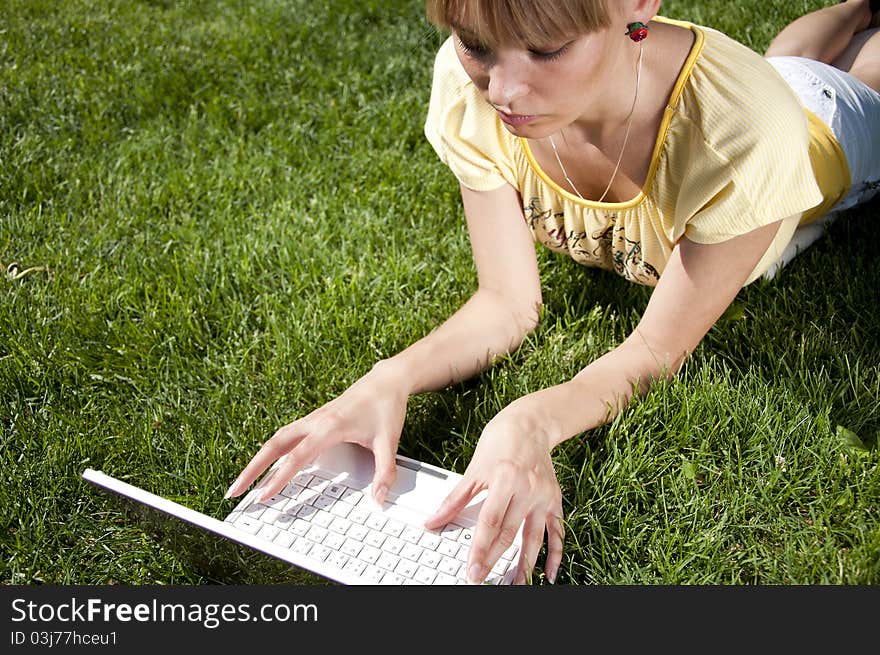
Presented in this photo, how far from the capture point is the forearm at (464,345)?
2.10 metres

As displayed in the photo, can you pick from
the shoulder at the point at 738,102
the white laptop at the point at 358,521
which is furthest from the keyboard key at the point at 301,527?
the shoulder at the point at 738,102

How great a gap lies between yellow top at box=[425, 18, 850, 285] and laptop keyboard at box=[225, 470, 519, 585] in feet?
2.62

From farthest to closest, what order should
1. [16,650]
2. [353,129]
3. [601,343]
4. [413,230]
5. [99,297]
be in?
[353,129] → [413,230] → [99,297] → [601,343] → [16,650]

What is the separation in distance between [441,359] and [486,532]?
2.10ft

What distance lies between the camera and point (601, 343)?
242 centimetres

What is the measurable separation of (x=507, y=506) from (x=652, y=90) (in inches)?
35.1

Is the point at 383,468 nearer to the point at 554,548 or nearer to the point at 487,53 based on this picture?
the point at 554,548

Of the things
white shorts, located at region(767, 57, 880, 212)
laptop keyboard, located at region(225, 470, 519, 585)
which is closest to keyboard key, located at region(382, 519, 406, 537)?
laptop keyboard, located at region(225, 470, 519, 585)

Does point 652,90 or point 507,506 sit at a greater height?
point 652,90

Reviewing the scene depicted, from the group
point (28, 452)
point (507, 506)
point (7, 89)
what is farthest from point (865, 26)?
point (7, 89)

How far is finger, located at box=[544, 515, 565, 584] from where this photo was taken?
5.71 ft

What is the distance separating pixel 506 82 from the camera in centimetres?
168

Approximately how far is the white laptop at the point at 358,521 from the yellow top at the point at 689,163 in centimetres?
73

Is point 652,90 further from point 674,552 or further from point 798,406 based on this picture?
point 674,552
